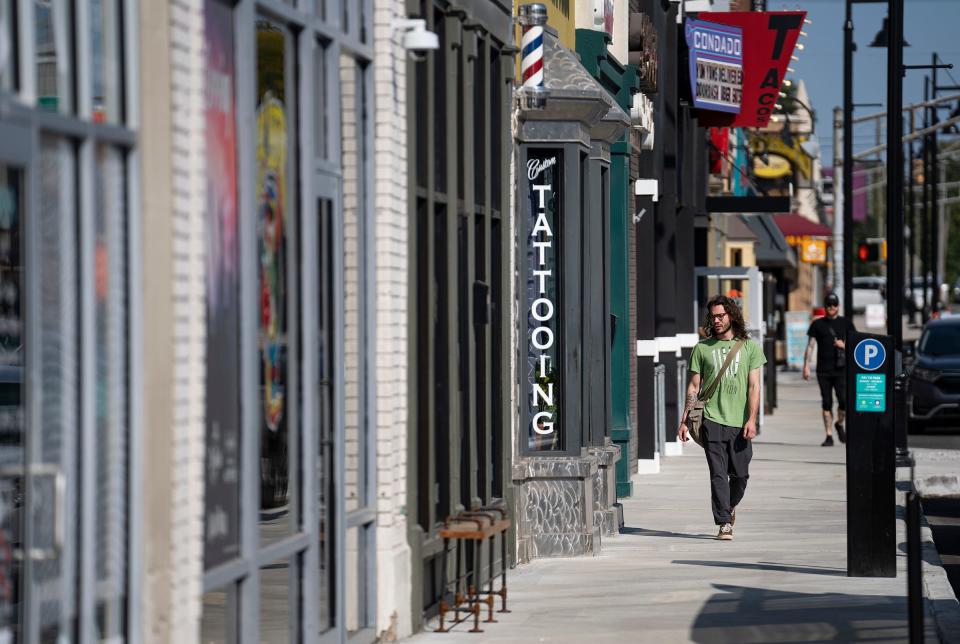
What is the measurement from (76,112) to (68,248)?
0.44 m

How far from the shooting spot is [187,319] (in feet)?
21.9

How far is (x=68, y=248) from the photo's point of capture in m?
5.91

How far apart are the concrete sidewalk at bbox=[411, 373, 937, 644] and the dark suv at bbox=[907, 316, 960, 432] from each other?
10031 mm

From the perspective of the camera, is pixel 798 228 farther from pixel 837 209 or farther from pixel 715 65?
pixel 715 65

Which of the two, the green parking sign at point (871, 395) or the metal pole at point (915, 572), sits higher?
the green parking sign at point (871, 395)

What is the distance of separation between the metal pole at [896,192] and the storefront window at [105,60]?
15.2 metres

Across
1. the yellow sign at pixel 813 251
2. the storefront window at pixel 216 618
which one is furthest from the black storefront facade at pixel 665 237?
the yellow sign at pixel 813 251

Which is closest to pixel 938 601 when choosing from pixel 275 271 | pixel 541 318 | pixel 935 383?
Answer: pixel 541 318

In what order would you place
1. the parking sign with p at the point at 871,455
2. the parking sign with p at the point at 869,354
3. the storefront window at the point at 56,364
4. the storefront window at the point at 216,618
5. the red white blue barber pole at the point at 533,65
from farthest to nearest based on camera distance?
the red white blue barber pole at the point at 533,65 < the parking sign with p at the point at 869,354 < the parking sign with p at the point at 871,455 < the storefront window at the point at 216,618 < the storefront window at the point at 56,364

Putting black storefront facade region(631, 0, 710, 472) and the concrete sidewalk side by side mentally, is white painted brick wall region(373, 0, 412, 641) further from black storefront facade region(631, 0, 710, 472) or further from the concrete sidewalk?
black storefront facade region(631, 0, 710, 472)

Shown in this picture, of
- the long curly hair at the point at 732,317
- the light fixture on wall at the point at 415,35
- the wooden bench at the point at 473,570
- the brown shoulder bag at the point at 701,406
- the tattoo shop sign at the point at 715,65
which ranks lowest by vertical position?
the wooden bench at the point at 473,570

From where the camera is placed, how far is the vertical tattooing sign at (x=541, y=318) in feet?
45.2

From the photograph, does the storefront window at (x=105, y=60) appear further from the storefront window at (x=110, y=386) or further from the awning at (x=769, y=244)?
the awning at (x=769, y=244)

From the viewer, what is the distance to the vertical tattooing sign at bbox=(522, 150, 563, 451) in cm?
1379
